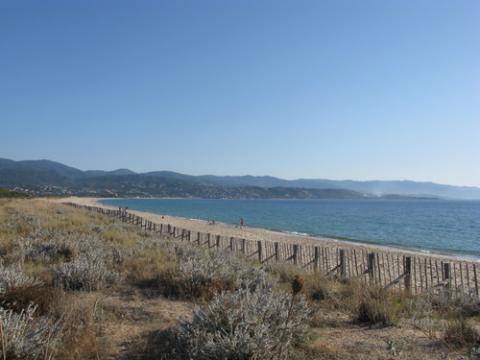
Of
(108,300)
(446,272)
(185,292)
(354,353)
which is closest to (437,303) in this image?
(446,272)

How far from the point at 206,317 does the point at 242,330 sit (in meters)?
0.44

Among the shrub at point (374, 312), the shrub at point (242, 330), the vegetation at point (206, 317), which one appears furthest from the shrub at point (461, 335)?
the shrub at point (242, 330)

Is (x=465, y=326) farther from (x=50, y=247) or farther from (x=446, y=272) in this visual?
(x=50, y=247)

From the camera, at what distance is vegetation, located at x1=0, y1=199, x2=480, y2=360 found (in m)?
3.60

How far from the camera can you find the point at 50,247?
9.34 meters

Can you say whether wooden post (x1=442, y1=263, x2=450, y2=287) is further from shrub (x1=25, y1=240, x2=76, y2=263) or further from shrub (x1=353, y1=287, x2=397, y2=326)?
shrub (x1=25, y1=240, x2=76, y2=263)

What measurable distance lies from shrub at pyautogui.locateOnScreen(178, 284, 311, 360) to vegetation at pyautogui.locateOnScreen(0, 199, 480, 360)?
11 mm

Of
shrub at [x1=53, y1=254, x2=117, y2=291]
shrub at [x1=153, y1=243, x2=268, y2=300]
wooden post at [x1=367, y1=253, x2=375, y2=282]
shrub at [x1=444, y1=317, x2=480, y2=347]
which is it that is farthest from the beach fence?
shrub at [x1=53, y1=254, x2=117, y2=291]

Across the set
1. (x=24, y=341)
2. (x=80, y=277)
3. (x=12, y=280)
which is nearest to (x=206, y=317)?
(x=24, y=341)

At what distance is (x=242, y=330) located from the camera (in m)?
3.76

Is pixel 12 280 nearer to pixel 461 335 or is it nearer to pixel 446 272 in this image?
pixel 461 335

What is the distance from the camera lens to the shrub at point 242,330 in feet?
11.4

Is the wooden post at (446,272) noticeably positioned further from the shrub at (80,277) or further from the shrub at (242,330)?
the shrub at (80,277)

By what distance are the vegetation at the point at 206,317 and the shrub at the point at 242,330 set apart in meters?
0.01
